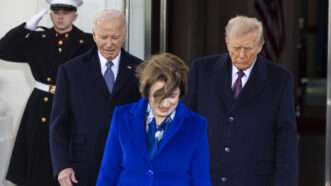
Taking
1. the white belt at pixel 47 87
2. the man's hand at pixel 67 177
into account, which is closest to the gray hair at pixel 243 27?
the man's hand at pixel 67 177

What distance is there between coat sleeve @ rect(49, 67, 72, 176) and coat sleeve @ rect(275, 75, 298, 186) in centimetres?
97

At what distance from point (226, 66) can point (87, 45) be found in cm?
101

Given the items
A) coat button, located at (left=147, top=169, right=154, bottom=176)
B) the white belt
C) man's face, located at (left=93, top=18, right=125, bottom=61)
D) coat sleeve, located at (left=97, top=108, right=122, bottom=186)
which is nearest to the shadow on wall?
the white belt

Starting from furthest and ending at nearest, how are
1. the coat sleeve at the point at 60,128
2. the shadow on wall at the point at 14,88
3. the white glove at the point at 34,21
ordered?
the shadow on wall at the point at 14,88 < the white glove at the point at 34,21 < the coat sleeve at the point at 60,128

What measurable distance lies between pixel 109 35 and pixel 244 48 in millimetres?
633

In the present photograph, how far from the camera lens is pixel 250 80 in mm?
3977

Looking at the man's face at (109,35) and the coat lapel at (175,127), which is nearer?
the coat lapel at (175,127)

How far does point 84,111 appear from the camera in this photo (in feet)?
13.5

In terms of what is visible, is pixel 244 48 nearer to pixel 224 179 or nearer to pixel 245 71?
pixel 245 71

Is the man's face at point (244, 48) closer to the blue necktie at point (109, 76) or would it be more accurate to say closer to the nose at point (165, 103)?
the blue necktie at point (109, 76)

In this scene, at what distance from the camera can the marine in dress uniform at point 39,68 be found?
4.73 meters

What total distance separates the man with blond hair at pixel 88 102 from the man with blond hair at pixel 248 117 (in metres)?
0.39

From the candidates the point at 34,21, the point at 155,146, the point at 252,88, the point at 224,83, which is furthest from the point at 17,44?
the point at 155,146

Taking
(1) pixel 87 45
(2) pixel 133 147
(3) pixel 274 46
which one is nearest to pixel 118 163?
(2) pixel 133 147
